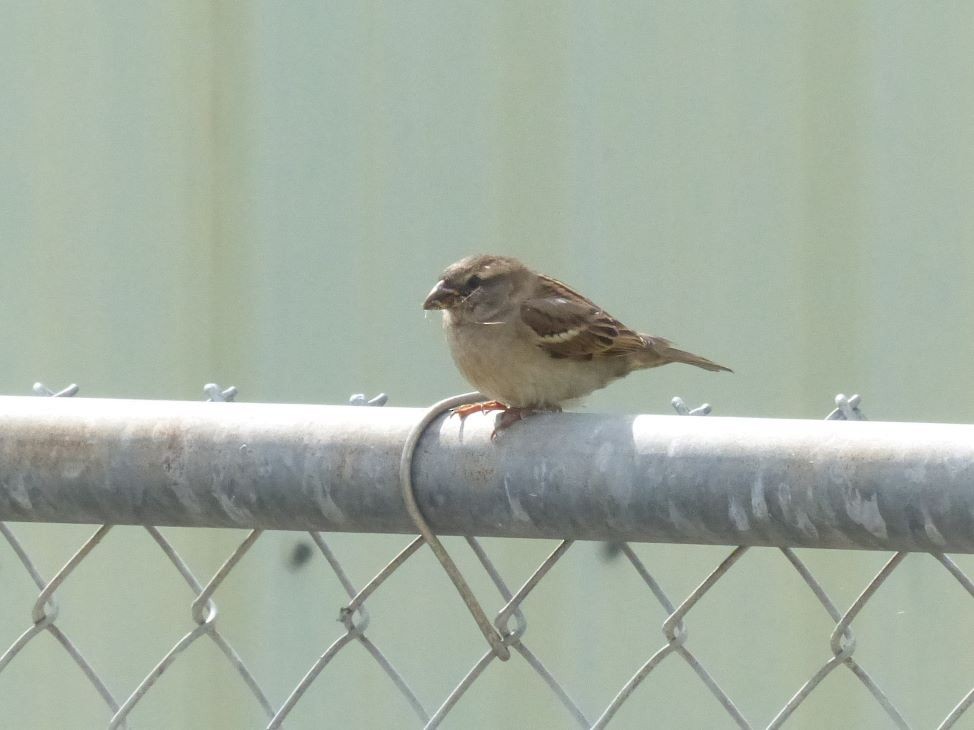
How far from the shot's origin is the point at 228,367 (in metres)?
2.99

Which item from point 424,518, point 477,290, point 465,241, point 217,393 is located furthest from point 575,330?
point 424,518

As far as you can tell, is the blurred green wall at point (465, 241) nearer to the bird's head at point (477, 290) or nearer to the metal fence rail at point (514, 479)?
the bird's head at point (477, 290)

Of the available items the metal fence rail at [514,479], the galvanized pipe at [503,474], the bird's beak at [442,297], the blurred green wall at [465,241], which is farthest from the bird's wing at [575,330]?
the galvanized pipe at [503,474]

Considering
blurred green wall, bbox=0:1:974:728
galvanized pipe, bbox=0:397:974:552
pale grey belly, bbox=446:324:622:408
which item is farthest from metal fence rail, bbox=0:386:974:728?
blurred green wall, bbox=0:1:974:728

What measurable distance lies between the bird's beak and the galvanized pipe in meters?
1.00

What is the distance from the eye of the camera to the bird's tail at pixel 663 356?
2559mm

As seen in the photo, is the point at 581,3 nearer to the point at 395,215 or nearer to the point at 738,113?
the point at 738,113

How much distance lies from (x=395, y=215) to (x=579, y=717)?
153cm

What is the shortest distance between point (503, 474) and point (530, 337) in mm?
1086

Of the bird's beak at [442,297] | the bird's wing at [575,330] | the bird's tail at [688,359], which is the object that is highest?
the bird's beak at [442,297]

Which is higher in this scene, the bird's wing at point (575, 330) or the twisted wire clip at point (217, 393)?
the twisted wire clip at point (217, 393)

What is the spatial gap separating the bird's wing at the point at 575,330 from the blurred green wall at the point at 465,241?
305 mm

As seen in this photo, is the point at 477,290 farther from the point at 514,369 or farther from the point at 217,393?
the point at 217,393

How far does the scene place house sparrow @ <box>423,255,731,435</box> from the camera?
2451mm
